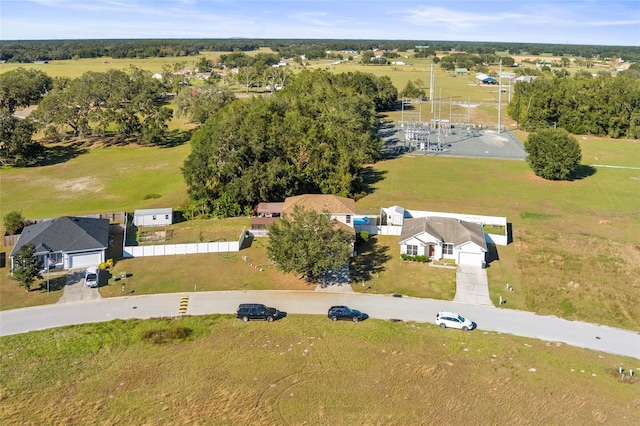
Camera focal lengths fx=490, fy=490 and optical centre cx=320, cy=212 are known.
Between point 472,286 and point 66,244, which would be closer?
point 472,286

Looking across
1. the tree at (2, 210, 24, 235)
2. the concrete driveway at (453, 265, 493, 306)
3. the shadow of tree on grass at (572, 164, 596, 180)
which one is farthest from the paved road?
the shadow of tree on grass at (572, 164, 596, 180)

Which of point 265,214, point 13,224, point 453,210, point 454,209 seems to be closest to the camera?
point 13,224

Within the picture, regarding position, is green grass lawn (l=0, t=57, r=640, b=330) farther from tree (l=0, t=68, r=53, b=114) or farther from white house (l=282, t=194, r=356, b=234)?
tree (l=0, t=68, r=53, b=114)

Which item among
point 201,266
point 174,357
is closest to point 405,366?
point 174,357

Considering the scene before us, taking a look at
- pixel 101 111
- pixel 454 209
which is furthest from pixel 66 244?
pixel 101 111

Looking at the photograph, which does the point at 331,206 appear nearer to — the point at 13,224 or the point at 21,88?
the point at 13,224

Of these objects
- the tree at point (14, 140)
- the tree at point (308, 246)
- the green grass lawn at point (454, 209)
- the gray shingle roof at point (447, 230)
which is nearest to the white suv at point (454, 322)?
the green grass lawn at point (454, 209)

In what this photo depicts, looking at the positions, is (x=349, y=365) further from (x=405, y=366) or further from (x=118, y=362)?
(x=118, y=362)
